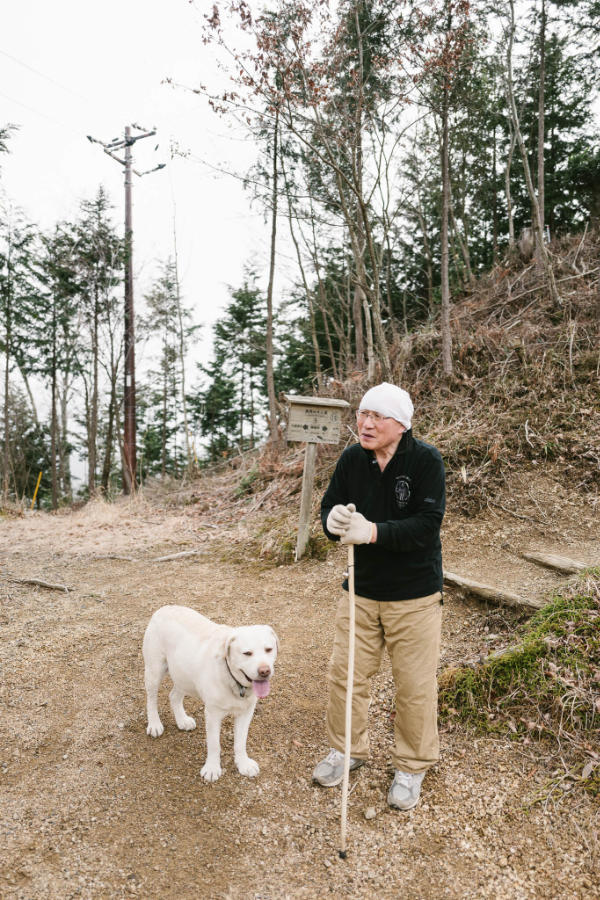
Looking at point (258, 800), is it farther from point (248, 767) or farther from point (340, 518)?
point (340, 518)

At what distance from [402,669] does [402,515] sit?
0.73 meters

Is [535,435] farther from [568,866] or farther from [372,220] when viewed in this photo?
[372,220]

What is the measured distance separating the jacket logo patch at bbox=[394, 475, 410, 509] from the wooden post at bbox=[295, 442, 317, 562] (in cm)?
356

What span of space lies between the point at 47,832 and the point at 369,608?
1728mm

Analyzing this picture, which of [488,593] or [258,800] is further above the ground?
[488,593]

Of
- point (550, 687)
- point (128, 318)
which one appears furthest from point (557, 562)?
point (128, 318)

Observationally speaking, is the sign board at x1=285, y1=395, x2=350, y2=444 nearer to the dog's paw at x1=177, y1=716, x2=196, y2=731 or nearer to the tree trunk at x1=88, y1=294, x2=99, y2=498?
the dog's paw at x1=177, y1=716, x2=196, y2=731

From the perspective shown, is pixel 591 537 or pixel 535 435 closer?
pixel 591 537

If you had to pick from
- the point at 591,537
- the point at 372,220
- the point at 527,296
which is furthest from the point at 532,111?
the point at 591,537

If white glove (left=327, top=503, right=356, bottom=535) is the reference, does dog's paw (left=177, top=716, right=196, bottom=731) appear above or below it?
below

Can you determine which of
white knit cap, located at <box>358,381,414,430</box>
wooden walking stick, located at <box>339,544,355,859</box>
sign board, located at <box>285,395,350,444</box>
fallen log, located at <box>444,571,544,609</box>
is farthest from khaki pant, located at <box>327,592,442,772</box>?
sign board, located at <box>285,395,350,444</box>

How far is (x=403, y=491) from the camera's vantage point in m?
2.41

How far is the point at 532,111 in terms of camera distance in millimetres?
14102

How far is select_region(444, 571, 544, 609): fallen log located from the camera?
3.88 m
